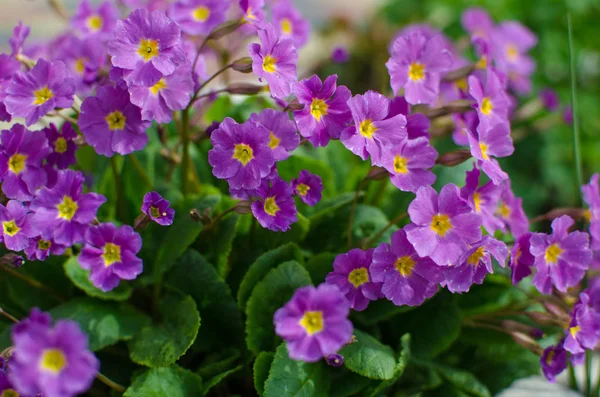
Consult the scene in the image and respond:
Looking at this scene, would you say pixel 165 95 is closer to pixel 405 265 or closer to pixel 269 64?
pixel 269 64

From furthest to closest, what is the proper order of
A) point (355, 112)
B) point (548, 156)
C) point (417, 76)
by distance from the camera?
point (548, 156) → point (417, 76) → point (355, 112)

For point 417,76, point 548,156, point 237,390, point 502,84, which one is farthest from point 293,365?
point 548,156

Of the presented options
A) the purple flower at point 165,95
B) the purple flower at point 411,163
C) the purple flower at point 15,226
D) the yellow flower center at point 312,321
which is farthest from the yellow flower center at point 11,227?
the purple flower at point 411,163

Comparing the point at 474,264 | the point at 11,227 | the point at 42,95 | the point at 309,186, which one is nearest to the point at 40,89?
the point at 42,95

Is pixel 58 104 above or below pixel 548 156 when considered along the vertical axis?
above

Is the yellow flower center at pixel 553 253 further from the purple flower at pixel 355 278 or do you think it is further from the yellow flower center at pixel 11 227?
the yellow flower center at pixel 11 227

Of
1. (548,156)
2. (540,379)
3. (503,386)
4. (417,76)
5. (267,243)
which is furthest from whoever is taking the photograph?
(548,156)

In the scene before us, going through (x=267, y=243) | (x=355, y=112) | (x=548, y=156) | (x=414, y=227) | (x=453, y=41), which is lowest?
(x=548, y=156)

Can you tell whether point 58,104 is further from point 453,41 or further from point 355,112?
point 453,41
